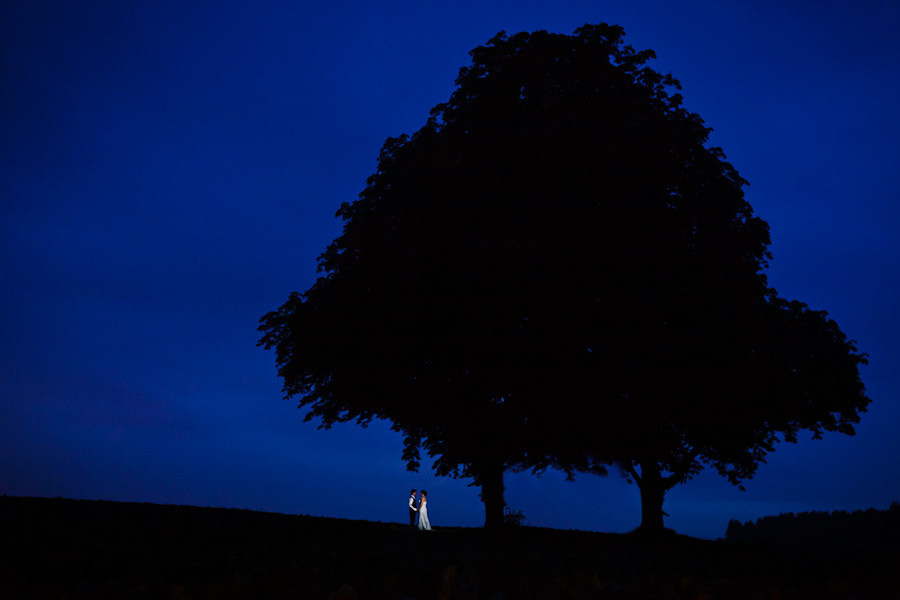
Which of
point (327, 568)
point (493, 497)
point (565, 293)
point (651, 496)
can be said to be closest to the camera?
point (327, 568)

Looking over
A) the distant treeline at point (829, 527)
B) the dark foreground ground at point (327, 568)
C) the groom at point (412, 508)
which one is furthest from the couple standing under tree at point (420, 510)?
the distant treeline at point (829, 527)

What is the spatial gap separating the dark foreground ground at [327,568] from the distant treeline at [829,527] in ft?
163

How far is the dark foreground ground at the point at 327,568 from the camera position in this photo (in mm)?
7109

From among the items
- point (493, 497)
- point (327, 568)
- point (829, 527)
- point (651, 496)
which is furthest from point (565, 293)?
point (829, 527)

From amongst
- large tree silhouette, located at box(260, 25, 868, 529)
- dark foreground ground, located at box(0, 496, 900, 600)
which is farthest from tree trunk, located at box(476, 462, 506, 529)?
dark foreground ground, located at box(0, 496, 900, 600)

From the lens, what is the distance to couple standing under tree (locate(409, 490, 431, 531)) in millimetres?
26281

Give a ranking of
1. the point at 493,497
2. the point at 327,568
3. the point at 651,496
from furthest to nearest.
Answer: the point at 651,496
the point at 493,497
the point at 327,568

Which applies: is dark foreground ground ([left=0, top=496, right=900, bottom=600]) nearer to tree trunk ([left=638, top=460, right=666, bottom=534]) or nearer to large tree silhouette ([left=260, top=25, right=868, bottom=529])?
large tree silhouette ([left=260, top=25, right=868, bottom=529])

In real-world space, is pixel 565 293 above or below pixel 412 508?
above

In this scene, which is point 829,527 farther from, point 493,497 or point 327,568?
point 327,568

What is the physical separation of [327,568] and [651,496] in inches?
749

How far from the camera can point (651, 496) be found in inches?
1019

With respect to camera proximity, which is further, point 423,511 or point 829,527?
point 829,527

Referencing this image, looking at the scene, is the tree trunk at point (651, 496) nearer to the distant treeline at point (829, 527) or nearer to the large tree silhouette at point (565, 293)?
the large tree silhouette at point (565, 293)
